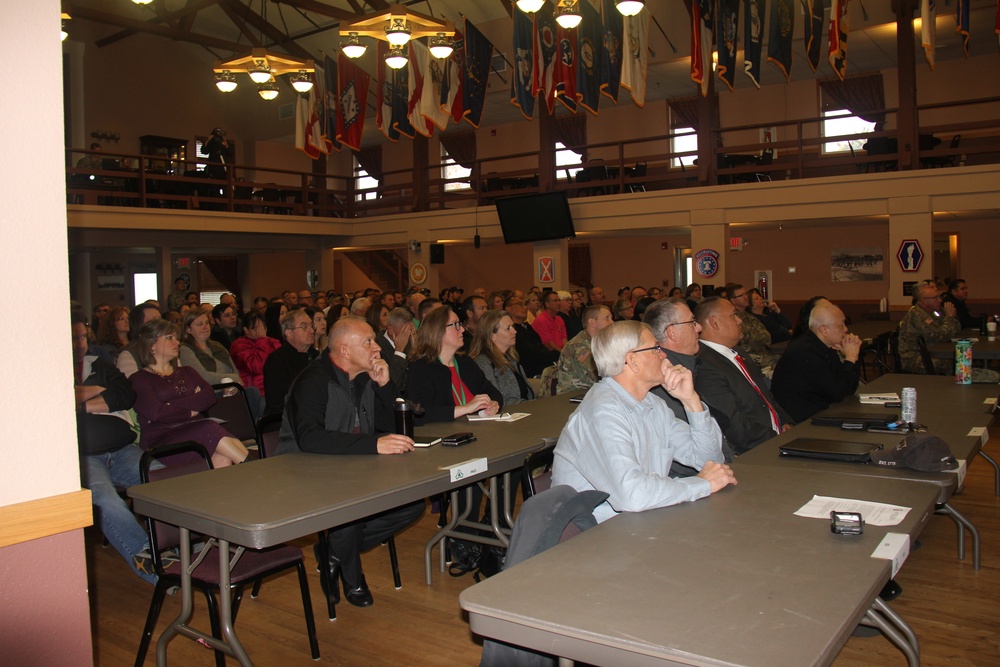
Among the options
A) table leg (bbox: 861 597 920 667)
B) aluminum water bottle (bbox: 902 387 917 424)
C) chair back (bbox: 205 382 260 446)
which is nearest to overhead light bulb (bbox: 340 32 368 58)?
chair back (bbox: 205 382 260 446)

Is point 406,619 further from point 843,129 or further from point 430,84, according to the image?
point 843,129

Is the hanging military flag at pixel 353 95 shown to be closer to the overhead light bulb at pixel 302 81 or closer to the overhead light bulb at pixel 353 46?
the overhead light bulb at pixel 302 81

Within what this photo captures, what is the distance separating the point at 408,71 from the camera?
13094 millimetres

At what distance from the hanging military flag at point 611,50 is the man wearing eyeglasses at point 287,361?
699 cm

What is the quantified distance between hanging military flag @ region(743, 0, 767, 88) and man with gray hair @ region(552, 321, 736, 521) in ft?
31.0

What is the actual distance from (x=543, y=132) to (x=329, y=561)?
12311 millimetres

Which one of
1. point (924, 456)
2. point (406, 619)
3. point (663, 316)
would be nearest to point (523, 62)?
point (663, 316)

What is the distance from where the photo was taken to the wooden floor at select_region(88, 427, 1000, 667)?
3.31 metres

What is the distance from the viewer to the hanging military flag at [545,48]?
11.8 meters

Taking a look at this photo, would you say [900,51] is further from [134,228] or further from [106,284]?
[106,284]

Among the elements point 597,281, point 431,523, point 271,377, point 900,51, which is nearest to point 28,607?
point 431,523

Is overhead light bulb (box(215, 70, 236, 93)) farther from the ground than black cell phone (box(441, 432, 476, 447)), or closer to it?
farther from the ground

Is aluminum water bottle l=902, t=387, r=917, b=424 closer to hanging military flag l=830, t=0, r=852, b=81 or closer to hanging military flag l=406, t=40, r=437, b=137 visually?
hanging military flag l=830, t=0, r=852, b=81

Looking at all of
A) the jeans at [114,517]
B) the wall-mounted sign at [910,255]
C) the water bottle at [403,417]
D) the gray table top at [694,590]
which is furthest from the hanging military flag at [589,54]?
the gray table top at [694,590]
